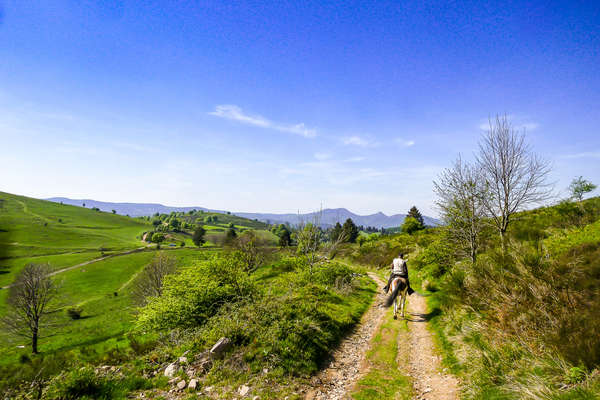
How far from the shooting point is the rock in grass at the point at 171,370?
30.6ft

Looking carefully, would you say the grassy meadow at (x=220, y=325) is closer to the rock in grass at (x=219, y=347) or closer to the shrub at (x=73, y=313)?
the rock in grass at (x=219, y=347)

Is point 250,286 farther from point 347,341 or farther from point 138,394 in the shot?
point 138,394

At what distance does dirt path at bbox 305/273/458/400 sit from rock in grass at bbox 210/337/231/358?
3671 mm

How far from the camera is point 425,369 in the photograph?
8625 mm

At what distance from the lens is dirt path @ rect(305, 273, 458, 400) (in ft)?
24.9

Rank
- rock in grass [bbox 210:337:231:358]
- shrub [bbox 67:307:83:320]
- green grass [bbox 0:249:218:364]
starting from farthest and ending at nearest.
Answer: shrub [bbox 67:307:83:320]
green grass [bbox 0:249:218:364]
rock in grass [bbox 210:337:231:358]

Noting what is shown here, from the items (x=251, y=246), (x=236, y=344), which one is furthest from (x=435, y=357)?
(x=251, y=246)

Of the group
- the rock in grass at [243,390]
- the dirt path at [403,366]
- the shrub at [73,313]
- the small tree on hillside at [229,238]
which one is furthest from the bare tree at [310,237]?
the shrub at [73,313]

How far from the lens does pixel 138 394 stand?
8.41 metres

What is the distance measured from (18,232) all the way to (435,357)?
11.3 meters

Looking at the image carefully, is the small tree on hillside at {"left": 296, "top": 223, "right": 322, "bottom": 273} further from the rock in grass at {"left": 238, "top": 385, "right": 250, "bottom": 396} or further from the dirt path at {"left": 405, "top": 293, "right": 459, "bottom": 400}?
the rock in grass at {"left": 238, "top": 385, "right": 250, "bottom": 396}

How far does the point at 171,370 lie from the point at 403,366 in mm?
8234

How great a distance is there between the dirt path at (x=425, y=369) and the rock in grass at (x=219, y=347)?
22.0 feet

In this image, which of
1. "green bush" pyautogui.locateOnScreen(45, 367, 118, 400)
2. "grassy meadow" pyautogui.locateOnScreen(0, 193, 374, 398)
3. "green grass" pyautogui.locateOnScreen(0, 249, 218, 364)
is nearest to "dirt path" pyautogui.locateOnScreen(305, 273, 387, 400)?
"grassy meadow" pyautogui.locateOnScreen(0, 193, 374, 398)
